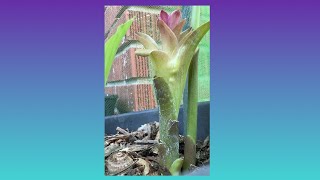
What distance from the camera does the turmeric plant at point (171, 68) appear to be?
3004 millimetres

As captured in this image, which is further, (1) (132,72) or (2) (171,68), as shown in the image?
(1) (132,72)

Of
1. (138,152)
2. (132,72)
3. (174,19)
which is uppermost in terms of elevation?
(174,19)

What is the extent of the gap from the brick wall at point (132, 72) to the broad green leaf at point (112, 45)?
22 millimetres

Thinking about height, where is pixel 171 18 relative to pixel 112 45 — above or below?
above

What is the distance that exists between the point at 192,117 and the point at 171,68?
0.99 ft

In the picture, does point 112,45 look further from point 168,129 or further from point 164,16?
point 168,129

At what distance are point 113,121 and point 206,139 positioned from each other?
53 centimetres

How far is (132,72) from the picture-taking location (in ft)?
10.2

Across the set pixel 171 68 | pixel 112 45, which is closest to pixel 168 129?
pixel 171 68

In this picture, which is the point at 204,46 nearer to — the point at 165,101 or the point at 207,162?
the point at 165,101

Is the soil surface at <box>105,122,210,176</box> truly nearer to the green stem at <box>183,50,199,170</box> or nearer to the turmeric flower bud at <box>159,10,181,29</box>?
the green stem at <box>183,50,199,170</box>

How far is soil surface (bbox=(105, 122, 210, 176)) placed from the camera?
3039mm

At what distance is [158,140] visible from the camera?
3.08 m
